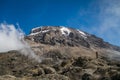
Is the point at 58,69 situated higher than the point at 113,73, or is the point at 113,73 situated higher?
the point at 58,69

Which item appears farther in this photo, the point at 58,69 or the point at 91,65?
the point at 58,69

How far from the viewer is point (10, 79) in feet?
172

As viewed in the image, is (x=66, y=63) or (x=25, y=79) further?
(x=66, y=63)

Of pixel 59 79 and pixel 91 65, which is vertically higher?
pixel 91 65

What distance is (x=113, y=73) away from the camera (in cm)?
5622

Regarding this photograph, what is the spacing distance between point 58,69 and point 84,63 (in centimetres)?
753

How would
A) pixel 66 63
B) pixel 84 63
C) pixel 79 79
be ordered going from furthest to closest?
1. pixel 66 63
2. pixel 84 63
3. pixel 79 79

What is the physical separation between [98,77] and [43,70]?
59.9 ft

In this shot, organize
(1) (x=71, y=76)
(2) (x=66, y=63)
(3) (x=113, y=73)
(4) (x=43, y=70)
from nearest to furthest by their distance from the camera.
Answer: (3) (x=113, y=73), (1) (x=71, y=76), (4) (x=43, y=70), (2) (x=66, y=63)

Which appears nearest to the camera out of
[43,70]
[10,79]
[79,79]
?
[10,79]

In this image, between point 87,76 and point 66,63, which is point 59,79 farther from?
point 66,63

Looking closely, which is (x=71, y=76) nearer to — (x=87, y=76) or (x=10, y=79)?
(x=87, y=76)

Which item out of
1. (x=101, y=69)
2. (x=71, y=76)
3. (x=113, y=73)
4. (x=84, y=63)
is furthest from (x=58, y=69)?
(x=113, y=73)

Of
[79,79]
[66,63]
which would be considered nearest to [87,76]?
[79,79]
